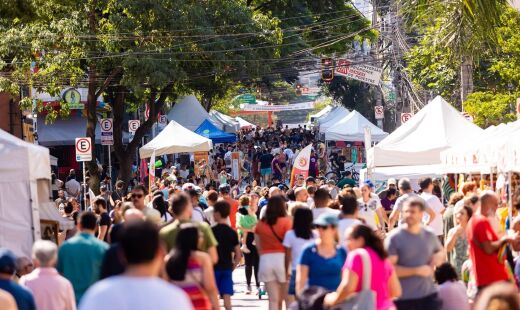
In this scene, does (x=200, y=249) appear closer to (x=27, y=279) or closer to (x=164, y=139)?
(x=27, y=279)

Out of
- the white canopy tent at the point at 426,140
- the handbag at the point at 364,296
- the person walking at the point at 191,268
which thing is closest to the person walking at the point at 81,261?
the person walking at the point at 191,268

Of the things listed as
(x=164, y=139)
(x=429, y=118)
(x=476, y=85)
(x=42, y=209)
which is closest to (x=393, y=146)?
(x=429, y=118)

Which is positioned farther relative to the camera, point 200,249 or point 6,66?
point 6,66

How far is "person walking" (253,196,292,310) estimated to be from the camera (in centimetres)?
1308

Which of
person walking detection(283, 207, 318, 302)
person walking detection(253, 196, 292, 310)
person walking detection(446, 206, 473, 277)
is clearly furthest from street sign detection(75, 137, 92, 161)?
person walking detection(283, 207, 318, 302)

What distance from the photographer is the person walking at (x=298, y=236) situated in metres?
11.9

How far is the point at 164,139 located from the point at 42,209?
17614 millimetres

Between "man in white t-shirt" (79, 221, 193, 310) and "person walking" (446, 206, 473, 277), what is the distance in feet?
25.9

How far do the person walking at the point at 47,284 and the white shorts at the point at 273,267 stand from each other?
347 cm

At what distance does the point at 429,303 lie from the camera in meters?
10.0

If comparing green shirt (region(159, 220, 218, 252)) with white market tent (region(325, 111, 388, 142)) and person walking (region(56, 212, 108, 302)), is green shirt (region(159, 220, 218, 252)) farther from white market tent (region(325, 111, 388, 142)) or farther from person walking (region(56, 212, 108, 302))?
white market tent (region(325, 111, 388, 142))

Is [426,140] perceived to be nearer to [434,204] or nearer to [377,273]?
[434,204]

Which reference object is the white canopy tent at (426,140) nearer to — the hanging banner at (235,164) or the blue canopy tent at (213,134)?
the blue canopy tent at (213,134)

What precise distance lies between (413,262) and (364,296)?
1226 millimetres
